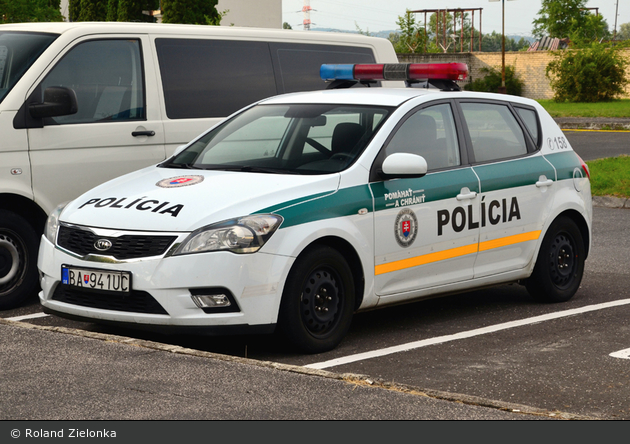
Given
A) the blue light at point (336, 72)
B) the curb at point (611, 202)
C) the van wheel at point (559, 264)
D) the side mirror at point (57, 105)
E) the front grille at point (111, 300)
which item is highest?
the blue light at point (336, 72)

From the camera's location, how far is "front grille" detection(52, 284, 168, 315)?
5.32 metres

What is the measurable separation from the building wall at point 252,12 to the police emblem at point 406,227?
202ft

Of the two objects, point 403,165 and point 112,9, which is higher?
point 112,9

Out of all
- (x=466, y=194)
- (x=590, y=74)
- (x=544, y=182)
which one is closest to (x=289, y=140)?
(x=466, y=194)

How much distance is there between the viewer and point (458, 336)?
20.3 feet

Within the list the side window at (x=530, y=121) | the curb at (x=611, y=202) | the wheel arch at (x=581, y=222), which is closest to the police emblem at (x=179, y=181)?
the side window at (x=530, y=121)

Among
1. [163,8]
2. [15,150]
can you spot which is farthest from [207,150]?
[163,8]

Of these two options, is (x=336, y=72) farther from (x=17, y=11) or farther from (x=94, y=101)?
(x=17, y=11)

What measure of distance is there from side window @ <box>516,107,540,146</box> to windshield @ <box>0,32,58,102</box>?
3652 mm

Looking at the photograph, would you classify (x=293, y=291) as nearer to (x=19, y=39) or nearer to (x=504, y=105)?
(x=504, y=105)

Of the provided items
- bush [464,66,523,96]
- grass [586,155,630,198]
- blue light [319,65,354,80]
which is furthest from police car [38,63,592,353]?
bush [464,66,523,96]

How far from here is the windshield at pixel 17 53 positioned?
685 cm

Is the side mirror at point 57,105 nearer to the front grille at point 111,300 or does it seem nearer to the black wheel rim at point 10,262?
the black wheel rim at point 10,262

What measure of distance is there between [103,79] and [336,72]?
1921mm
